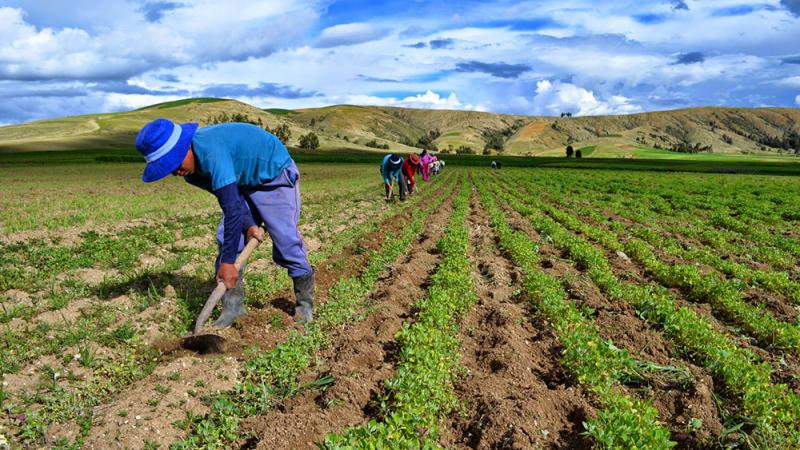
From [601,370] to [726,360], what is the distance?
1.27 meters

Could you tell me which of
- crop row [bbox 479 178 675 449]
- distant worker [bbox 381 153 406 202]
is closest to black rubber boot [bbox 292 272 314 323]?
crop row [bbox 479 178 675 449]

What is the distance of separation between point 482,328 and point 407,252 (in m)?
4.33

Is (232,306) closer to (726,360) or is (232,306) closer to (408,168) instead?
(726,360)

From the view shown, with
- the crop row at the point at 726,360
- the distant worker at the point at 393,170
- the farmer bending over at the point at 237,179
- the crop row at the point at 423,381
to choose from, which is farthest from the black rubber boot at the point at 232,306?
the distant worker at the point at 393,170

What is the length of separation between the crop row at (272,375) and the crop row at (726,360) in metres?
3.63

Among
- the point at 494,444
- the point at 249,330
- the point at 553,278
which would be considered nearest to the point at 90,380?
the point at 249,330

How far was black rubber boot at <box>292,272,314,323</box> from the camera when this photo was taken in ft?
19.6

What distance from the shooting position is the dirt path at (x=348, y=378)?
3.79 meters

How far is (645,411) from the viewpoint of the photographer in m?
4.02

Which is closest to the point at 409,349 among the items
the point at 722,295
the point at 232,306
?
the point at 232,306

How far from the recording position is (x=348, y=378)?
4.47 meters

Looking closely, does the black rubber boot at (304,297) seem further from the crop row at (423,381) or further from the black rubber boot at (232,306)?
the crop row at (423,381)

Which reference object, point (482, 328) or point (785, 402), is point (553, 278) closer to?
point (482, 328)

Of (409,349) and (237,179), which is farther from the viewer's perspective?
(237,179)
